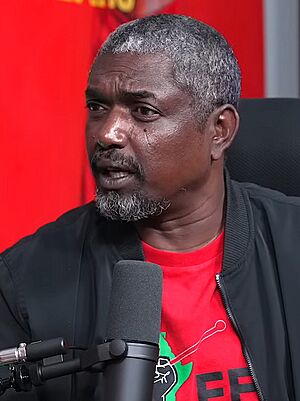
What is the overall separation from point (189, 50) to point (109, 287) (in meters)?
0.36

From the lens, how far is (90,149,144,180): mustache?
1396mm

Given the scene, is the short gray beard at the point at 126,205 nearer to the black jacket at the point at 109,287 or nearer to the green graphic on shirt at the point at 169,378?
the black jacket at the point at 109,287

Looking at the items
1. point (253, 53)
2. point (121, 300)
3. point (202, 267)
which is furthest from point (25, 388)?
point (253, 53)

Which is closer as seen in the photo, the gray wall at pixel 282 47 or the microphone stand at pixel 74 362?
the microphone stand at pixel 74 362

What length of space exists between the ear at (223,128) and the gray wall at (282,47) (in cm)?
134

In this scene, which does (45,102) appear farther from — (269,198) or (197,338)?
(197,338)

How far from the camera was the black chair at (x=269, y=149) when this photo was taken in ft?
5.38

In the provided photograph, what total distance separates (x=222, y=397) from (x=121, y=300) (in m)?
0.40

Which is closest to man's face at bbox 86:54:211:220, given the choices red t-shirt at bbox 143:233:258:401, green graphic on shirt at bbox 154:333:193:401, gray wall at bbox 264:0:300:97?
red t-shirt at bbox 143:233:258:401

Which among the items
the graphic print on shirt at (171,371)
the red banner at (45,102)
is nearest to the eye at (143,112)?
the graphic print on shirt at (171,371)

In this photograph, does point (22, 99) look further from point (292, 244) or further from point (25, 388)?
point (25, 388)

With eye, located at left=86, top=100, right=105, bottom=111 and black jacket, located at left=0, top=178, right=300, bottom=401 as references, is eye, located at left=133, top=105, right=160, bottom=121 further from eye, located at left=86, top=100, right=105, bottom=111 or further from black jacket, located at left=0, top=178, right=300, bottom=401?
black jacket, located at left=0, top=178, right=300, bottom=401

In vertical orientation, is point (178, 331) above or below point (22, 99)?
below

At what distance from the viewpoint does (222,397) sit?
140 centimetres
